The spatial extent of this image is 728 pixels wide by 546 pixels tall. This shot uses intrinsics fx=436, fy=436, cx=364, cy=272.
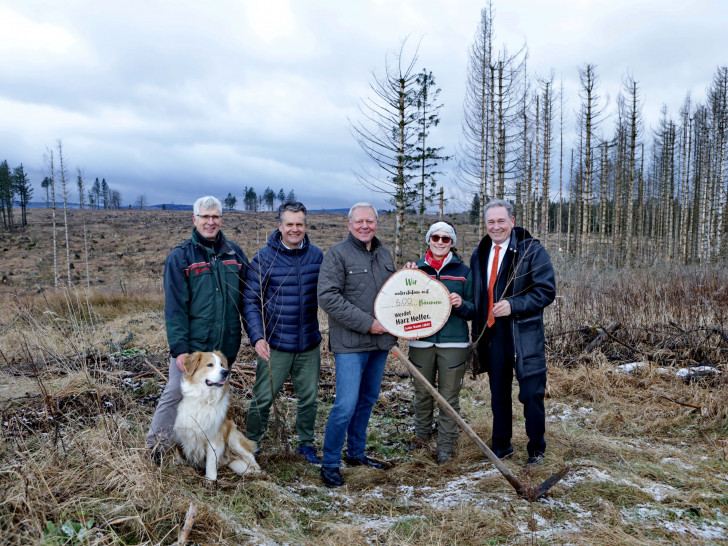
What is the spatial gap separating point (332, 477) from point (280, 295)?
166cm

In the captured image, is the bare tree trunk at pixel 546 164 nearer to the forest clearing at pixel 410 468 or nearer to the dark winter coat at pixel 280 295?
the forest clearing at pixel 410 468

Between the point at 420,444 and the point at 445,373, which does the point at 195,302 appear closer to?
the point at 445,373

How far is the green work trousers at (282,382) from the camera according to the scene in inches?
158

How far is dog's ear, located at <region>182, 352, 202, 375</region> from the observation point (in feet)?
11.2

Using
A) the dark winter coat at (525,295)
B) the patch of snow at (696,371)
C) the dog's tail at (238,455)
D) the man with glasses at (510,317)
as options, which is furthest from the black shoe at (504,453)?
the patch of snow at (696,371)

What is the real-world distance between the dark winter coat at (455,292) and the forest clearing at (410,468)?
1.20 meters

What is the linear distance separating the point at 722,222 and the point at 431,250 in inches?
929

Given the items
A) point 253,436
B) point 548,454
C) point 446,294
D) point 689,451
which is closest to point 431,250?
point 446,294

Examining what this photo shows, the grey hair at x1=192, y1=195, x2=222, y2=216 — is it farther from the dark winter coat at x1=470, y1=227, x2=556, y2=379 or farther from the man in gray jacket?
the dark winter coat at x1=470, y1=227, x2=556, y2=379

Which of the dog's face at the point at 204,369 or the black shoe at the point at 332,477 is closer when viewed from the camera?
the dog's face at the point at 204,369

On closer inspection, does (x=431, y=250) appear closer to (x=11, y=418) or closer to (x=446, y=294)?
(x=446, y=294)

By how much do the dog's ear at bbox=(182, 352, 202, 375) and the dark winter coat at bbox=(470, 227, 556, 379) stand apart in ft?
8.06

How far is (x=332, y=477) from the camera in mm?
3797

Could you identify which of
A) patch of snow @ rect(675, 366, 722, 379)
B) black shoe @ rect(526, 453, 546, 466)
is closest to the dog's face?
black shoe @ rect(526, 453, 546, 466)
